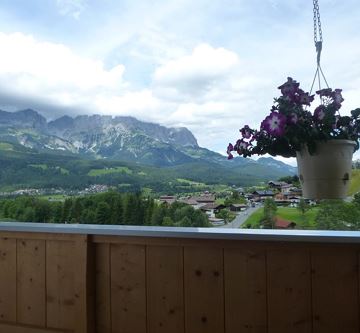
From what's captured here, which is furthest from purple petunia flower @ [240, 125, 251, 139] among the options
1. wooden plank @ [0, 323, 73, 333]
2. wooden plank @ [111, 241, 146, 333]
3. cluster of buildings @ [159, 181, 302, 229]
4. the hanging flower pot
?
wooden plank @ [0, 323, 73, 333]

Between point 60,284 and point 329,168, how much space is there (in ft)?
5.23

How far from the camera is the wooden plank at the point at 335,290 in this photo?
1.70 metres

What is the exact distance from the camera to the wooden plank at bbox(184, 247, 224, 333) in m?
1.88

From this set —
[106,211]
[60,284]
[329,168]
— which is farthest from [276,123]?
[60,284]

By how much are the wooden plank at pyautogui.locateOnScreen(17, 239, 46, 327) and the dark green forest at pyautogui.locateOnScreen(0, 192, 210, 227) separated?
18 cm

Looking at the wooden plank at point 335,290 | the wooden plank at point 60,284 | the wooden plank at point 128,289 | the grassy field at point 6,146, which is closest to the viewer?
the wooden plank at point 335,290

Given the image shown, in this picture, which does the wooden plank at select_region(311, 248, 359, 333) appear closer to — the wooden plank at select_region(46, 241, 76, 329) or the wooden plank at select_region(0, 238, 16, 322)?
the wooden plank at select_region(46, 241, 76, 329)

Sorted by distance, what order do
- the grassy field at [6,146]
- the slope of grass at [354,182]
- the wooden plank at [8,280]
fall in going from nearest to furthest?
the slope of grass at [354,182]
the wooden plank at [8,280]
the grassy field at [6,146]

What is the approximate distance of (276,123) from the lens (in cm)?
146

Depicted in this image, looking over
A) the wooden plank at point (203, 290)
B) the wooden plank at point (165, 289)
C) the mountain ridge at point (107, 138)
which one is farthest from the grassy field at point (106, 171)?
the wooden plank at point (203, 290)

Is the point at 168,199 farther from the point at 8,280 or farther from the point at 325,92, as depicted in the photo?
the point at 8,280

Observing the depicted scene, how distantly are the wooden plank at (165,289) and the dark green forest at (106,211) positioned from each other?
0.18m

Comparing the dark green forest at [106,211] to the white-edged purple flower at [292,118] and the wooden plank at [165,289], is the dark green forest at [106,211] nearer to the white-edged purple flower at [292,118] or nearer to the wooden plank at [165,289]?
the wooden plank at [165,289]

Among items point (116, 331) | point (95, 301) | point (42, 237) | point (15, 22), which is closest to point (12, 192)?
point (42, 237)
